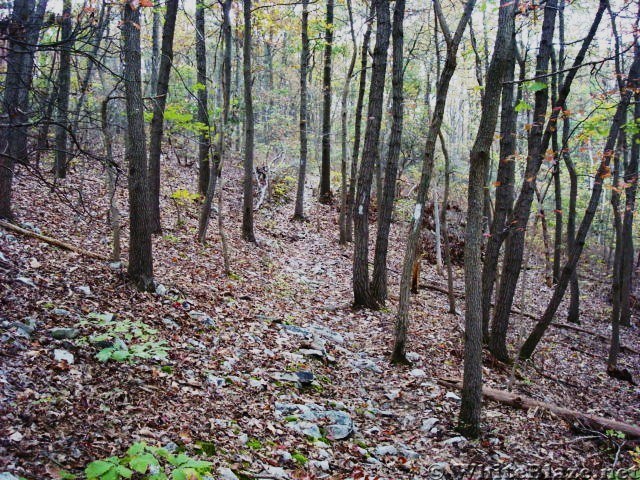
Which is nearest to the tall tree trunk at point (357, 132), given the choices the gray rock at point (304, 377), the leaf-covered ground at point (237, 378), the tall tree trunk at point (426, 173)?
the leaf-covered ground at point (237, 378)

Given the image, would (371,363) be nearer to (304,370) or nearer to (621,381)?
(304,370)

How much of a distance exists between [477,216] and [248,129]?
8102 millimetres

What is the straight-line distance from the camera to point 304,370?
20.7 ft

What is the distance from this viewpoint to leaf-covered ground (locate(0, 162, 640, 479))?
155 inches

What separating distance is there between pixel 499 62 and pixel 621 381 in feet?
29.1

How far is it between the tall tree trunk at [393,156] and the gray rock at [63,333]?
627 cm

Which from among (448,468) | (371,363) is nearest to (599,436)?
(448,468)

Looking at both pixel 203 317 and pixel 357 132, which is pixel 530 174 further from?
pixel 357 132

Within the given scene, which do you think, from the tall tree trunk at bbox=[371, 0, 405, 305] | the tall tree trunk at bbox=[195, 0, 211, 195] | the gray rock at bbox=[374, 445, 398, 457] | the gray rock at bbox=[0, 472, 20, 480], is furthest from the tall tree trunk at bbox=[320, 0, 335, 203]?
the gray rock at bbox=[0, 472, 20, 480]

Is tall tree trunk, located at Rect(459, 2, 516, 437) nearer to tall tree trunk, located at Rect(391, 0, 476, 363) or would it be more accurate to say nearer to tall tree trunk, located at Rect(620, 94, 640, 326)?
tall tree trunk, located at Rect(391, 0, 476, 363)

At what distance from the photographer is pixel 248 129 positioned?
11969mm

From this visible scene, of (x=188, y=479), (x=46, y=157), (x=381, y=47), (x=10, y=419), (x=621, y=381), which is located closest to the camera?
(x=188, y=479)

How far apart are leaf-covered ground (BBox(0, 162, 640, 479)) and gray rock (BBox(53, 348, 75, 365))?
44 millimetres

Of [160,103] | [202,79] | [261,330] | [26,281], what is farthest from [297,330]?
[202,79]
